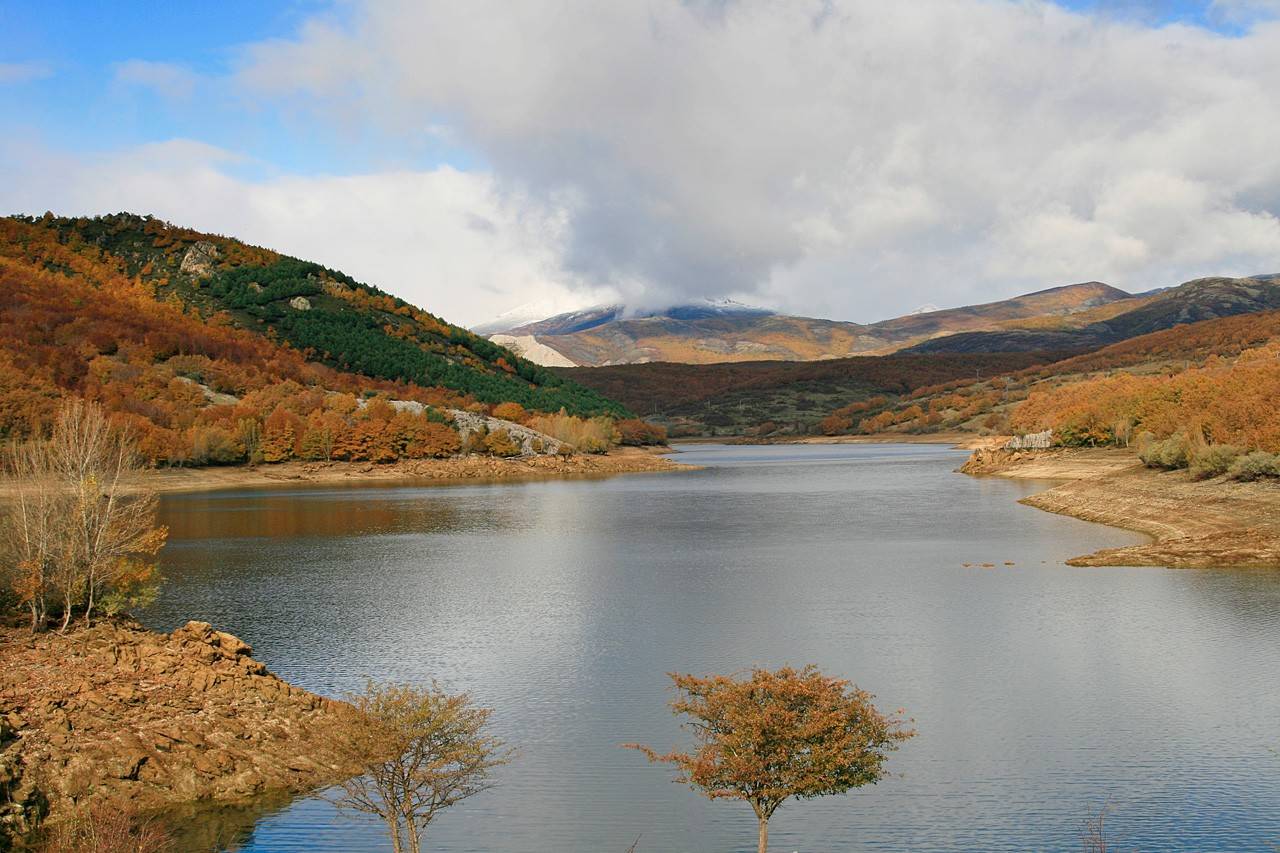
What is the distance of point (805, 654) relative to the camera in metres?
27.9

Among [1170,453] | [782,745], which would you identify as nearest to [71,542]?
[782,745]

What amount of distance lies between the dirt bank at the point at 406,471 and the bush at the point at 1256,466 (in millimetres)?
78368

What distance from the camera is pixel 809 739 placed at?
1432cm

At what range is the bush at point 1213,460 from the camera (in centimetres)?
5678

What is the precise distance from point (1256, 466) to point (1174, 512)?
445 cm

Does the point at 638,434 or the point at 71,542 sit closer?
the point at 71,542

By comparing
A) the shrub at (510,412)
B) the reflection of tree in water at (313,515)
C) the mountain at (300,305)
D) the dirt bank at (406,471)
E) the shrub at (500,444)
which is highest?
the mountain at (300,305)

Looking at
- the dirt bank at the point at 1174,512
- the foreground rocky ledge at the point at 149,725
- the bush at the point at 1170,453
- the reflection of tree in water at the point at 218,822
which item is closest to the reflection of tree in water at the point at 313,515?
the dirt bank at the point at 1174,512

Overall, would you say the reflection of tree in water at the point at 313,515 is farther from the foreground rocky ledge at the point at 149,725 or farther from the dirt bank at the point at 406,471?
the foreground rocky ledge at the point at 149,725

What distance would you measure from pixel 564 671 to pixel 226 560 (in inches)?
1054

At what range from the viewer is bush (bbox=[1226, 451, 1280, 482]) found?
5196 cm

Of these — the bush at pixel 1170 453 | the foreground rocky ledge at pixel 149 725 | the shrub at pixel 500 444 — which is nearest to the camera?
the foreground rocky ledge at pixel 149 725

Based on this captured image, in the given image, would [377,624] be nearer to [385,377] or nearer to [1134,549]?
[1134,549]

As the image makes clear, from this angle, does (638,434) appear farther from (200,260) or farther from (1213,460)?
(1213,460)
